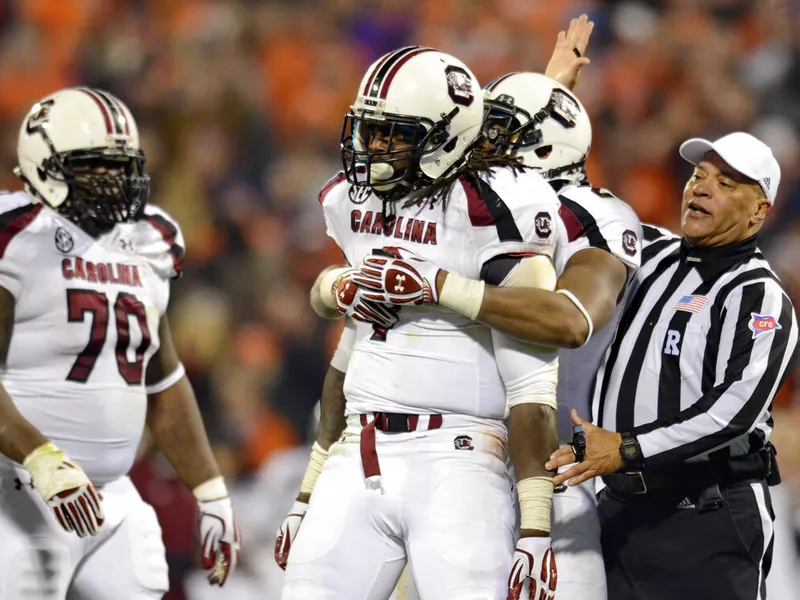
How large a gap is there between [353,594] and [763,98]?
503 centimetres

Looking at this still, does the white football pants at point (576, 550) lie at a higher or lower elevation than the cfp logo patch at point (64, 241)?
lower

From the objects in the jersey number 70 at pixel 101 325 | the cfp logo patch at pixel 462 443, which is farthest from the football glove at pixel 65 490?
the cfp logo patch at pixel 462 443

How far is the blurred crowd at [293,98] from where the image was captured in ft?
20.3

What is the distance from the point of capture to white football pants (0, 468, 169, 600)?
3283mm

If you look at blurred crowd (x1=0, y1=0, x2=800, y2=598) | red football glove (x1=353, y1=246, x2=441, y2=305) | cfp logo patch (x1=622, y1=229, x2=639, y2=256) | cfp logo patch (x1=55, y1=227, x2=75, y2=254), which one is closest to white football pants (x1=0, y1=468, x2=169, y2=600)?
cfp logo patch (x1=55, y1=227, x2=75, y2=254)

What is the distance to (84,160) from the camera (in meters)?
3.59

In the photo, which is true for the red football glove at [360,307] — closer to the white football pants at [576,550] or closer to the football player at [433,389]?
Result: the football player at [433,389]

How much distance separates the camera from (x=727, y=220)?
3129mm

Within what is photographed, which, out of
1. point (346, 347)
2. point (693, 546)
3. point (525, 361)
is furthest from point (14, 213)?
point (693, 546)

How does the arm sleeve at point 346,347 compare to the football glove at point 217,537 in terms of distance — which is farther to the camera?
the football glove at point 217,537

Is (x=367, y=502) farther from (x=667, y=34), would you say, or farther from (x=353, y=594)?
(x=667, y=34)

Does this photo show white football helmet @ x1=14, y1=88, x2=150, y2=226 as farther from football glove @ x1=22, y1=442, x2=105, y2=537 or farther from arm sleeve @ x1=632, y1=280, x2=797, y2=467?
arm sleeve @ x1=632, y1=280, x2=797, y2=467

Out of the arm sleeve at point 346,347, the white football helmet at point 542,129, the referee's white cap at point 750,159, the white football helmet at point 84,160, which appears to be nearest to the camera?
the arm sleeve at point 346,347

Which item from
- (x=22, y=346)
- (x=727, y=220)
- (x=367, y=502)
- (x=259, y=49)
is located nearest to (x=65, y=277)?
(x=22, y=346)
